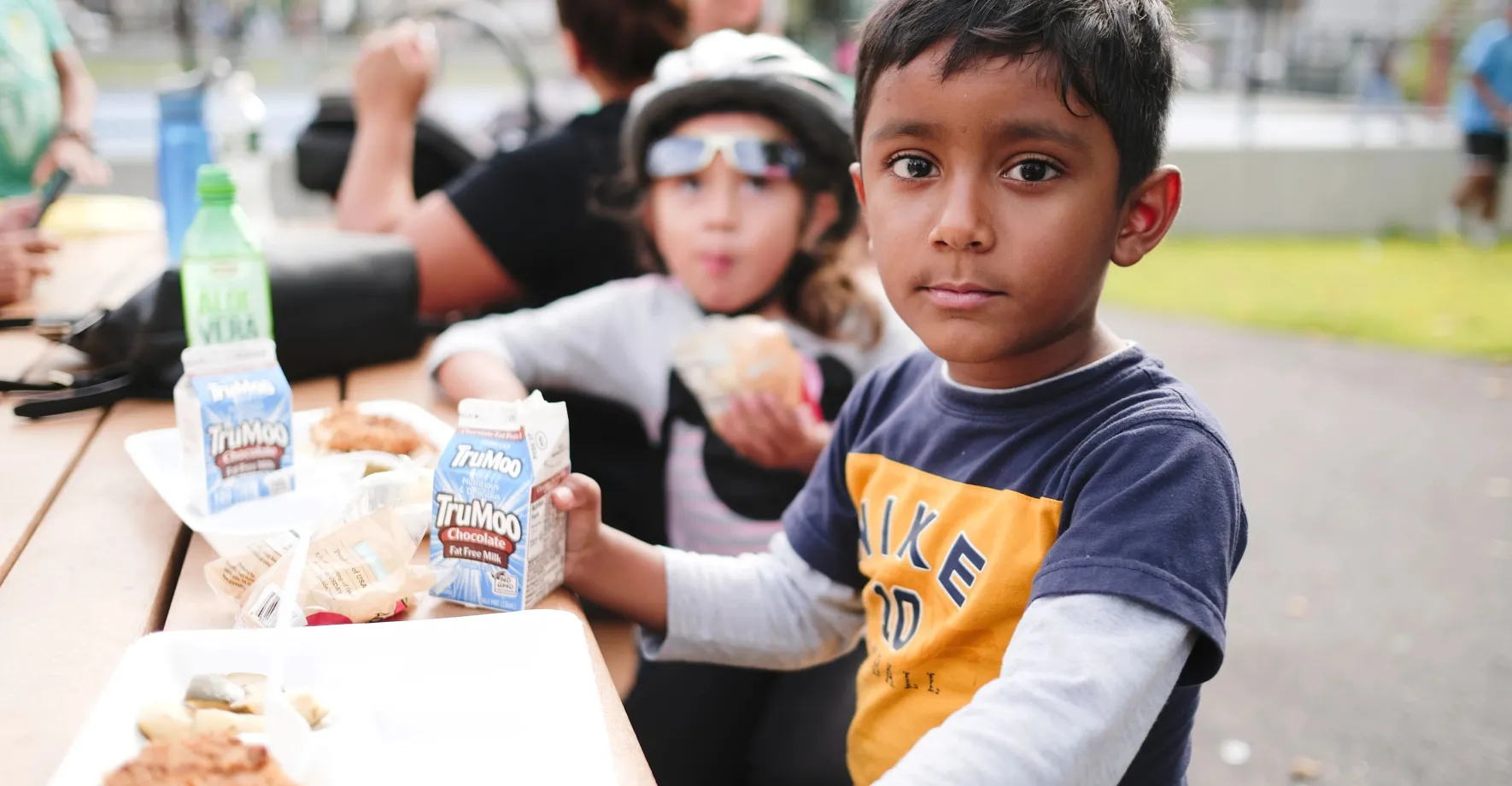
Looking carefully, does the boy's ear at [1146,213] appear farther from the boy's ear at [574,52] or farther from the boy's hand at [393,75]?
the boy's hand at [393,75]

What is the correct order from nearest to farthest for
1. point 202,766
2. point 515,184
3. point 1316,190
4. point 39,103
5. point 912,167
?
point 202,766 → point 912,167 → point 515,184 → point 39,103 → point 1316,190

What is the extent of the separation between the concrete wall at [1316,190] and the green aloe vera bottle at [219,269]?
11.8 metres

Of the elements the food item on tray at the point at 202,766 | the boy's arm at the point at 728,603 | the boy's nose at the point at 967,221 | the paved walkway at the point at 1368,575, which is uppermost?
the boy's nose at the point at 967,221

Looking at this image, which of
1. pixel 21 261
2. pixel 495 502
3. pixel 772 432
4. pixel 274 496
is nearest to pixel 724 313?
pixel 772 432

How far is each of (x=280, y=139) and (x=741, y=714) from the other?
9923 millimetres

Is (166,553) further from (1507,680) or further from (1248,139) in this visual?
(1248,139)

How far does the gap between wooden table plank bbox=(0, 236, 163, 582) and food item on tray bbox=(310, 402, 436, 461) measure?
1.18 ft

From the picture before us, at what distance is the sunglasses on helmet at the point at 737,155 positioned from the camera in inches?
87.5

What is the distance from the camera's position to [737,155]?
222cm

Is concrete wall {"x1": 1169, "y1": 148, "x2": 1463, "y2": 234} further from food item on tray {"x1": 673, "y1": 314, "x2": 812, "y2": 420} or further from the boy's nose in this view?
the boy's nose

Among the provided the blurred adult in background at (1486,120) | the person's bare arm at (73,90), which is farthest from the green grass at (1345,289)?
the person's bare arm at (73,90)

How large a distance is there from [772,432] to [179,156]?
6.15 feet

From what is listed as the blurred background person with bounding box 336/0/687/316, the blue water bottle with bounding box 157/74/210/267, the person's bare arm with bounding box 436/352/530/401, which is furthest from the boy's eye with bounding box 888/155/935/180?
the blue water bottle with bounding box 157/74/210/267

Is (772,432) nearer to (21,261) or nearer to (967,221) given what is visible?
(967,221)
